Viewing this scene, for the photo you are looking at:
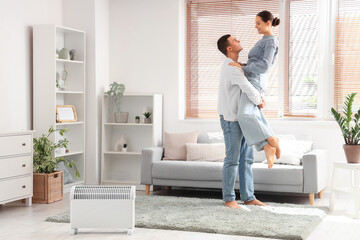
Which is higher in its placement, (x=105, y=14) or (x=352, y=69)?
(x=105, y=14)

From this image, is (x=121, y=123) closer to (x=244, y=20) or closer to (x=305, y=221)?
(x=244, y=20)

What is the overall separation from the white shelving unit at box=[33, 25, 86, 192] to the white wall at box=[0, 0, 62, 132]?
8cm

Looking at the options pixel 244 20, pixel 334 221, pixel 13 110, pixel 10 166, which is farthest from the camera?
pixel 244 20

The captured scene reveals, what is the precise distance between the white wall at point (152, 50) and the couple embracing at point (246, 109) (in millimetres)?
1411

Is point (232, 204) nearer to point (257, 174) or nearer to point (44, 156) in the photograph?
point (257, 174)

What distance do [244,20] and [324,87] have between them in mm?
1215

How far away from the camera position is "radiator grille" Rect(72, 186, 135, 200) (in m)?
4.03

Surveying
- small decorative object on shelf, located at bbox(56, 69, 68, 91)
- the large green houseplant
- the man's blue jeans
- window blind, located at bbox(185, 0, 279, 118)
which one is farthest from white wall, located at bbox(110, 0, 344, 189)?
the large green houseplant

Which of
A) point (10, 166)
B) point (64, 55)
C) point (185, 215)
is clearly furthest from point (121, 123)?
point (185, 215)

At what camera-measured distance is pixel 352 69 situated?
6012 millimetres

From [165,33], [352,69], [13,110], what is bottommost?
[13,110]

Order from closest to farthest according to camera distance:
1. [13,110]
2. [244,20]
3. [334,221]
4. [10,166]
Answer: [334,221] < [10,166] < [13,110] < [244,20]

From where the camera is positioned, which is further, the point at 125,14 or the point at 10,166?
the point at 125,14

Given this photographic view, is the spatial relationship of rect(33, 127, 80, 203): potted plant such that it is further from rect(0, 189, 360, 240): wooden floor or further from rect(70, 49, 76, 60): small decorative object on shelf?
rect(70, 49, 76, 60): small decorative object on shelf
